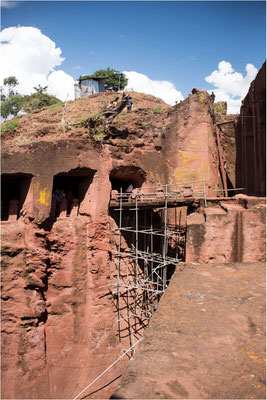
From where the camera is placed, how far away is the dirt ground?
228 centimetres

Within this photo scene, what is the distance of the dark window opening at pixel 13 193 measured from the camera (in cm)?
838

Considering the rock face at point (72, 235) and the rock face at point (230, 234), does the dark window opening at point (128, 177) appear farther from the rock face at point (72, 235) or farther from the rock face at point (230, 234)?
the rock face at point (230, 234)

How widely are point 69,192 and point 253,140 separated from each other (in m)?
8.91

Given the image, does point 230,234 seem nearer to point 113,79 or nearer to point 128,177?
point 128,177

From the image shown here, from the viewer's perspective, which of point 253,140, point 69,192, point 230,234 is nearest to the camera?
point 230,234

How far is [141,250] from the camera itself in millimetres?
A: 10422

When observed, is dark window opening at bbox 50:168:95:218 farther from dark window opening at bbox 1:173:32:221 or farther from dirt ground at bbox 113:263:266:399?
dirt ground at bbox 113:263:266:399

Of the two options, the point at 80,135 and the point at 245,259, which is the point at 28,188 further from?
the point at 245,259

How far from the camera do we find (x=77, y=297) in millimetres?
8719

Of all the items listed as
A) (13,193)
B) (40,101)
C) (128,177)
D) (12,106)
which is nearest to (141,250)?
(128,177)

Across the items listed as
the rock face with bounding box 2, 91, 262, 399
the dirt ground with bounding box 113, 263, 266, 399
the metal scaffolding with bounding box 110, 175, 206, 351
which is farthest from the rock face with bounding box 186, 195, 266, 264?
the metal scaffolding with bounding box 110, 175, 206, 351

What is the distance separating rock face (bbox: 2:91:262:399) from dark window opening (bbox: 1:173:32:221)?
0.10 ft

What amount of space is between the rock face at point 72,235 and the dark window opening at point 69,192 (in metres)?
0.04

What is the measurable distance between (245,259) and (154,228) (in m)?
4.58
